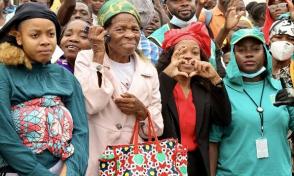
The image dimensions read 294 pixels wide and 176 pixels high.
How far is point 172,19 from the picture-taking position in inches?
282

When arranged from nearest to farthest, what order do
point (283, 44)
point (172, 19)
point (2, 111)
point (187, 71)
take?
point (2, 111), point (187, 71), point (283, 44), point (172, 19)

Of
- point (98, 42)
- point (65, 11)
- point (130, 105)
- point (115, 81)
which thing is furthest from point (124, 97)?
point (65, 11)

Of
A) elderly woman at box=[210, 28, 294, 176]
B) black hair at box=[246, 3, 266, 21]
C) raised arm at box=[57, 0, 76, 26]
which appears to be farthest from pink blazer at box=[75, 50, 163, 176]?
black hair at box=[246, 3, 266, 21]

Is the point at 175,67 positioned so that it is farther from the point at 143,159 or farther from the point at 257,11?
the point at 257,11

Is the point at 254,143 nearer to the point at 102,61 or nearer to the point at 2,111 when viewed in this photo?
the point at 102,61

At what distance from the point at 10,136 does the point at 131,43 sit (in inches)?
50.9

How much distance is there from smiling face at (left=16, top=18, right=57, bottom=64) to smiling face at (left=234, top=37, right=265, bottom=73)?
6.46 ft

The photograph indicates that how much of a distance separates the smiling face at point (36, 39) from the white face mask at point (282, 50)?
3236 millimetres

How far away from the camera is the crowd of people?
157 inches

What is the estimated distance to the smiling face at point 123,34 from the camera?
476 centimetres

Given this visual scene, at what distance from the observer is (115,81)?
472 centimetres

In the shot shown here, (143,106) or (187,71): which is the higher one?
(187,71)

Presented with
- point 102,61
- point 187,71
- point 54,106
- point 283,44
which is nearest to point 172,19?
point 283,44

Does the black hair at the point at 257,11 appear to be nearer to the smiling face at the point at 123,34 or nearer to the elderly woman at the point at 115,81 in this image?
the elderly woman at the point at 115,81
